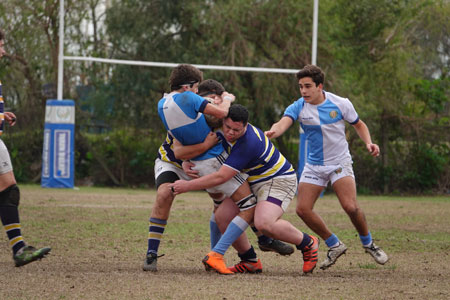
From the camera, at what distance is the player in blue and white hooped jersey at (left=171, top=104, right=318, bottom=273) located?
20.1 feet

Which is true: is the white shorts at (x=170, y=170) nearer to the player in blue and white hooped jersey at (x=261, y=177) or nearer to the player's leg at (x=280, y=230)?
the player in blue and white hooped jersey at (x=261, y=177)

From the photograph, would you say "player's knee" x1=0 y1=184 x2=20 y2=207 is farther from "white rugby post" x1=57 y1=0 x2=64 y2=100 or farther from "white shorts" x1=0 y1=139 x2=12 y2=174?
"white rugby post" x1=57 y1=0 x2=64 y2=100

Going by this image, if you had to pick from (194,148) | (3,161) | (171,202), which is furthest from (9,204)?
(194,148)

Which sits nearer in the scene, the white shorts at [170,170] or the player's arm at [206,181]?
the player's arm at [206,181]

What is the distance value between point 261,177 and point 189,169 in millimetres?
637

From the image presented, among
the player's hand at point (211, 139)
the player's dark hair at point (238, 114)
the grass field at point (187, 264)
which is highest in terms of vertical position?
the player's dark hair at point (238, 114)

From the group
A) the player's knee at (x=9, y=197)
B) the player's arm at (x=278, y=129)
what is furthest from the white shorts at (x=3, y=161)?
the player's arm at (x=278, y=129)

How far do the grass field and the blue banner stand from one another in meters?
6.08

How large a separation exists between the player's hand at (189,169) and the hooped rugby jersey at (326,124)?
131cm

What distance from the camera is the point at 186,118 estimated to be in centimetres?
625

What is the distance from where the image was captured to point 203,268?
6.71 metres

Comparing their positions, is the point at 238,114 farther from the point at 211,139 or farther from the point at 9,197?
the point at 9,197

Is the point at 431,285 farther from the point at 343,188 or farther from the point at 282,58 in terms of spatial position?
the point at 282,58

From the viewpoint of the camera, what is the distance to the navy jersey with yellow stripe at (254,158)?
6.14m
